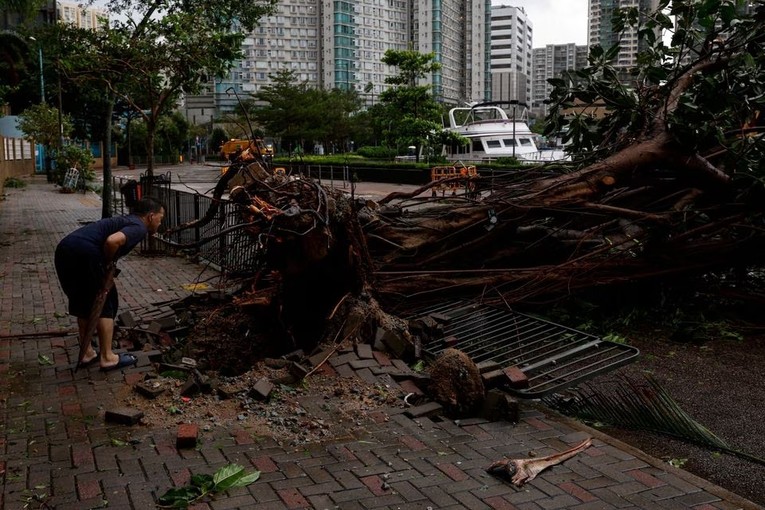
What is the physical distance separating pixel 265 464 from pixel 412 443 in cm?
88

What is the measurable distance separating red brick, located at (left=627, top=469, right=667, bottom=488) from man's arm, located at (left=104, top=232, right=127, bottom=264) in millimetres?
3797

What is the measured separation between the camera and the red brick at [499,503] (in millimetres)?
3682

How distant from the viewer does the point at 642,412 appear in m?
5.03

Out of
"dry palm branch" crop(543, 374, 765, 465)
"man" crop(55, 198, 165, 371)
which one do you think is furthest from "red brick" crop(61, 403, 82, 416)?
"dry palm branch" crop(543, 374, 765, 465)

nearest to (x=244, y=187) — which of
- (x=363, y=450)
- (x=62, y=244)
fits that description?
(x=62, y=244)

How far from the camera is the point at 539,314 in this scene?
7.61m

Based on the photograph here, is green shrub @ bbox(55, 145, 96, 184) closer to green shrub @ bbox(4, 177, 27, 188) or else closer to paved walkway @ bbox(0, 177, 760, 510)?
green shrub @ bbox(4, 177, 27, 188)

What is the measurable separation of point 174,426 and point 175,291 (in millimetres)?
4995

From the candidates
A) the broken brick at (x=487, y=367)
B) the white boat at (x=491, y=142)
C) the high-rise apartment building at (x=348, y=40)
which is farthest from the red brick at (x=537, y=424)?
the high-rise apartment building at (x=348, y=40)

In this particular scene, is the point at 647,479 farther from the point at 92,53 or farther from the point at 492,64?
the point at 492,64

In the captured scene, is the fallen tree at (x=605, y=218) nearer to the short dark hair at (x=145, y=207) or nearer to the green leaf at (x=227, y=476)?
the short dark hair at (x=145, y=207)

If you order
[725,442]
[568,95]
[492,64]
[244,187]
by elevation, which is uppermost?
[492,64]

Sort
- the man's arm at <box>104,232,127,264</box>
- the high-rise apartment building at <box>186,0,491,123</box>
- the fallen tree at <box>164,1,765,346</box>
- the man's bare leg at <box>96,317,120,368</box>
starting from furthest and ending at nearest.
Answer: the high-rise apartment building at <box>186,0,491,123</box> < the fallen tree at <box>164,1,765,346</box> < the man's bare leg at <box>96,317,120,368</box> < the man's arm at <box>104,232,127,264</box>

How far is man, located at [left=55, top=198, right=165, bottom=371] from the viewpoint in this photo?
221 inches
